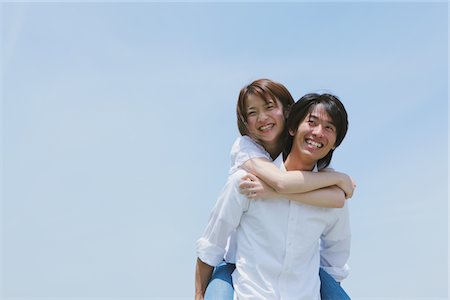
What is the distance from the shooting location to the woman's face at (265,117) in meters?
4.15

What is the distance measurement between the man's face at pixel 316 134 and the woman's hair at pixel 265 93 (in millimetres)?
254

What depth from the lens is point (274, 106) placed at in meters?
4.18

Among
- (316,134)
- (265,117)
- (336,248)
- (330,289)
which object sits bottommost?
(330,289)

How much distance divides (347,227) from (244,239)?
0.78 meters

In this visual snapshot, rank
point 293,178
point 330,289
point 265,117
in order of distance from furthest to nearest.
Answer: point 330,289 < point 265,117 < point 293,178

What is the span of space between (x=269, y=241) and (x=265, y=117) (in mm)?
864

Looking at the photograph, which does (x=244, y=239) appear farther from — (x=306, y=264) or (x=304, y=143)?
(x=304, y=143)

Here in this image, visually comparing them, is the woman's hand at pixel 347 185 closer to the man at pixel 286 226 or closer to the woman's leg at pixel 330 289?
the man at pixel 286 226

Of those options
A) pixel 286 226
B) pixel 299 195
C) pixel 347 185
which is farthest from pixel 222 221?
pixel 347 185

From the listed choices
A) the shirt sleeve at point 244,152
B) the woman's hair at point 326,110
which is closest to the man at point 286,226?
the woman's hair at point 326,110

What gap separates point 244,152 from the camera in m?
4.15

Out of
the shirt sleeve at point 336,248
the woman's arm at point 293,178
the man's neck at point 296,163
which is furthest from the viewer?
the shirt sleeve at point 336,248

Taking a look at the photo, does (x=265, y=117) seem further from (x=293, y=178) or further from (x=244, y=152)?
(x=293, y=178)

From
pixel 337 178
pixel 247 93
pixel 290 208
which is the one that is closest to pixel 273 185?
pixel 290 208
